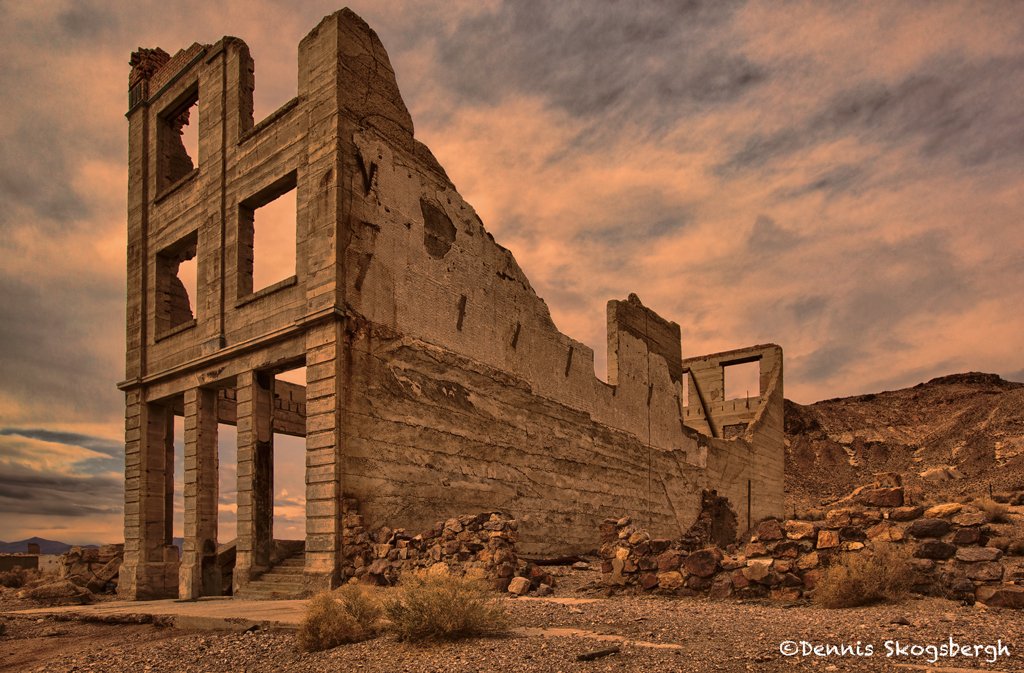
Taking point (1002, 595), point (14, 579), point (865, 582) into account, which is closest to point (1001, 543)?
point (1002, 595)

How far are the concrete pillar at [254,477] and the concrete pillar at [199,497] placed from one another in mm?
1358

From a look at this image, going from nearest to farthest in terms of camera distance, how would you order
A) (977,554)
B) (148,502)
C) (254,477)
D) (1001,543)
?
(977,554) < (1001,543) < (254,477) < (148,502)

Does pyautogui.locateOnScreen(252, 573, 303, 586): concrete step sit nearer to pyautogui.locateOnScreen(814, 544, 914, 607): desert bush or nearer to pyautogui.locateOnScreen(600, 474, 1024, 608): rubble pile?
pyautogui.locateOnScreen(600, 474, 1024, 608): rubble pile

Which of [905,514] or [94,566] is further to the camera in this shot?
[94,566]

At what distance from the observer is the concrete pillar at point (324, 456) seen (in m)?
10.9

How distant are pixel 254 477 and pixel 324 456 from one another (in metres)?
1.78

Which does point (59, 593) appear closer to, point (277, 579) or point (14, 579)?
point (277, 579)

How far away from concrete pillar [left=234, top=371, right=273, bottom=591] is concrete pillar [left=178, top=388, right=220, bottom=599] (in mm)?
1358

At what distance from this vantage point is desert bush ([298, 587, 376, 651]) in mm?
6738

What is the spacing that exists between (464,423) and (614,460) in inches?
232

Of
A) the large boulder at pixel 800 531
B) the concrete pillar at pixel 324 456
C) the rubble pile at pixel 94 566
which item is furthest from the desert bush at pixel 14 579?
the large boulder at pixel 800 531

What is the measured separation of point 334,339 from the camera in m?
11.4

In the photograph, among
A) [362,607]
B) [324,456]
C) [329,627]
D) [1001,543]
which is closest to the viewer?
[329,627]

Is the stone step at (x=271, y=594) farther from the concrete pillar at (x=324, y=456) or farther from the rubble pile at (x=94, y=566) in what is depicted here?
the rubble pile at (x=94, y=566)
